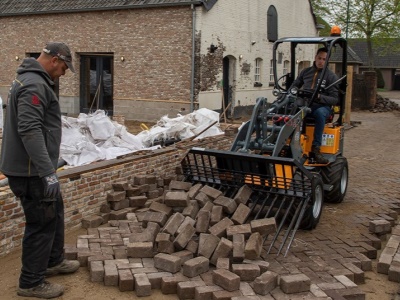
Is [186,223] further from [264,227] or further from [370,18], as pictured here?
[370,18]

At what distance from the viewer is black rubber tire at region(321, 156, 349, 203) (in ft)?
25.1

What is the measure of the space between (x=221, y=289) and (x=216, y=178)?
2286 mm

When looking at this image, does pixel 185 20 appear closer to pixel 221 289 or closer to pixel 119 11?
pixel 119 11

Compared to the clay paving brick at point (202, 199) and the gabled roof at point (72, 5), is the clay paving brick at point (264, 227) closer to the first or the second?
the clay paving brick at point (202, 199)

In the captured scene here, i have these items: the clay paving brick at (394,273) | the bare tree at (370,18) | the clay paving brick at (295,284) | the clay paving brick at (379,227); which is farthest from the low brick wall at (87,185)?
the bare tree at (370,18)

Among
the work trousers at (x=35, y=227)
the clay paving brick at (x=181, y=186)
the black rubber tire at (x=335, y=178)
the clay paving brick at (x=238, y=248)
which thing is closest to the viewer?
the work trousers at (x=35, y=227)

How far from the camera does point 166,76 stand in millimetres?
17422

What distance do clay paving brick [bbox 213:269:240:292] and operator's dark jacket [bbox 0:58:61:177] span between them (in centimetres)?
179

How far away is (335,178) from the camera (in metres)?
7.66

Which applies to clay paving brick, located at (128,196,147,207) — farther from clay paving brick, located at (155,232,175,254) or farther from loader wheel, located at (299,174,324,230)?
loader wheel, located at (299,174,324,230)

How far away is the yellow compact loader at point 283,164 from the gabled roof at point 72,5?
9.39 metres

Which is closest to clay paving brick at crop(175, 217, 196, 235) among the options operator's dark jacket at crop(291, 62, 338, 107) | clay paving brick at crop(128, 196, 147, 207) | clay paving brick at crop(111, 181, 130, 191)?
clay paving brick at crop(128, 196, 147, 207)

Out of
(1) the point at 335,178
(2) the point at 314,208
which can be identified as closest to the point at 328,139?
(1) the point at 335,178

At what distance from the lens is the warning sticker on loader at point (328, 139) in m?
7.79
